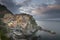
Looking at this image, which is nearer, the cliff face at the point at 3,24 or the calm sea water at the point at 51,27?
the calm sea water at the point at 51,27

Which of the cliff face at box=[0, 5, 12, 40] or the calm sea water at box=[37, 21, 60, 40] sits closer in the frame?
the calm sea water at box=[37, 21, 60, 40]

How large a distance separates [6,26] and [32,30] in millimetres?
1428

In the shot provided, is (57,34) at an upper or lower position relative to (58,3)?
lower

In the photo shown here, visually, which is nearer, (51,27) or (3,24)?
(51,27)

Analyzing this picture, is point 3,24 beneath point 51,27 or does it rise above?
above

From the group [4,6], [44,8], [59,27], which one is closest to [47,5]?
[44,8]

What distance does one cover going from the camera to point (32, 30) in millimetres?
11750

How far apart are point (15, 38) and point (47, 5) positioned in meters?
2.49

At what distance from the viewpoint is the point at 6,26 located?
11.8m

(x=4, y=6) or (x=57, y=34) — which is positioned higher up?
(x=4, y=6)

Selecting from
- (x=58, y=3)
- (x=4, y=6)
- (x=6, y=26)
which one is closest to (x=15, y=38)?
(x=6, y=26)

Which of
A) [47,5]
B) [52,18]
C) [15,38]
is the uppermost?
[47,5]

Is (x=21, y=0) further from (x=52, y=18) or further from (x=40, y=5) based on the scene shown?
(x=52, y=18)

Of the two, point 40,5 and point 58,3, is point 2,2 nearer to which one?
point 40,5
